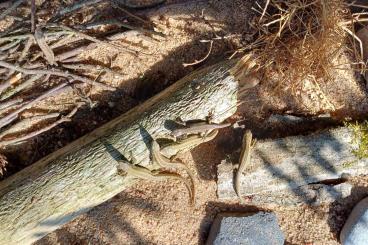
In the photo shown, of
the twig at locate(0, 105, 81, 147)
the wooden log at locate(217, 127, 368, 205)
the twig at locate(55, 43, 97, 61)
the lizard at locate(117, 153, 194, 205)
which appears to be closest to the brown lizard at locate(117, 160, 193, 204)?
the lizard at locate(117, 153, 194, 205)

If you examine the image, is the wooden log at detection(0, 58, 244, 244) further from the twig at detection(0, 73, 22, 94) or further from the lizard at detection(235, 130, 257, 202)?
the twig at detection(0, 73, 22, 94)

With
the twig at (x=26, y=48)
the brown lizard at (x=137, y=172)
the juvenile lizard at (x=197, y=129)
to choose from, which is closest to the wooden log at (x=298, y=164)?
the juvenile lizard at (x=197, y=129)

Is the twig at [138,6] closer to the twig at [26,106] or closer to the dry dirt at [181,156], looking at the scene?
the dry dirt at [181,156]

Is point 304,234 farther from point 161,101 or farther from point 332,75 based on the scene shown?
point 161,101

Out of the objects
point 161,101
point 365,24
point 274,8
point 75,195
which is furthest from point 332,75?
point 75,195

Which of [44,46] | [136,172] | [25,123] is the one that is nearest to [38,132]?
[25,123]

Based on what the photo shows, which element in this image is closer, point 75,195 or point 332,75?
point 75,195
